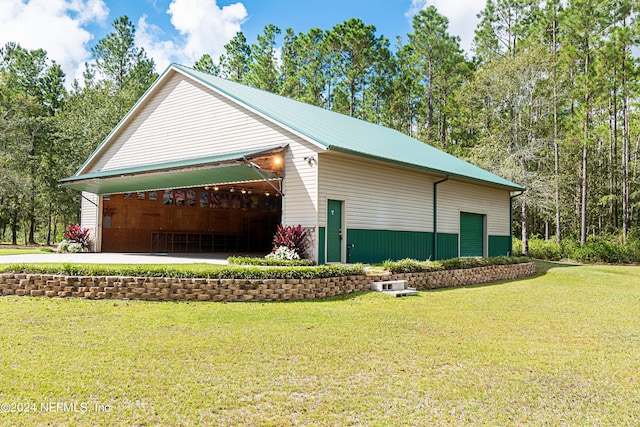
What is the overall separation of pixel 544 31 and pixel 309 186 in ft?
82.4

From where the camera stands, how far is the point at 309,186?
40.0 ft

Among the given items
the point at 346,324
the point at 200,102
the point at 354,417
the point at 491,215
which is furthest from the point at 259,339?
the point at 491,215

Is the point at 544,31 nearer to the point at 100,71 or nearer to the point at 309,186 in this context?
the point at 309,186

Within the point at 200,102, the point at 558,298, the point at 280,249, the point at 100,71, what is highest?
the point at 100,71

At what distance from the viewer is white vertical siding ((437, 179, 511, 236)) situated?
1661 cm

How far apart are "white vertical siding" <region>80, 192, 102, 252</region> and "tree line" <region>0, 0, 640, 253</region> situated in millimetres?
11630

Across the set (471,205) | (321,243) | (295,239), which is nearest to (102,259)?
(295,239)

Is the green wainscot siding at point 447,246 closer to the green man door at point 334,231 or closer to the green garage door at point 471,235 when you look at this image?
the green garage door at point 471,235

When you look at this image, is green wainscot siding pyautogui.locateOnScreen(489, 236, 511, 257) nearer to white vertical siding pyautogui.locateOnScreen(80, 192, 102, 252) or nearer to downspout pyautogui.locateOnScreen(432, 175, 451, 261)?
downspout pyautogui.locateOnScreen(432, 175, 451, 261)

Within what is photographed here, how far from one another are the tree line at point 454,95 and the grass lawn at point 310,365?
18.6 meters

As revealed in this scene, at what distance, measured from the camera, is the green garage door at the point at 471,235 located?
58.2 ft

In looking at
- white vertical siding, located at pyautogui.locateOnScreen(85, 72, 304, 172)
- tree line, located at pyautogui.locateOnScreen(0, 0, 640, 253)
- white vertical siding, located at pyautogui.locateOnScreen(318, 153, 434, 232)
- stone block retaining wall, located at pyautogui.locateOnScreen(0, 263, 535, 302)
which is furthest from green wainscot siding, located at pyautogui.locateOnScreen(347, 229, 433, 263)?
tree line, located at pyautogui.locateOnScreen(0, 0, 640, 253)

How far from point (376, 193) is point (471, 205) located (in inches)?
226

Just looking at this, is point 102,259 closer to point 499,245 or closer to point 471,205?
point 471,205
